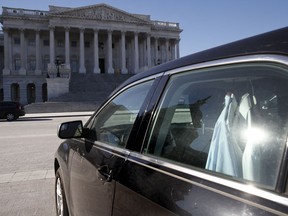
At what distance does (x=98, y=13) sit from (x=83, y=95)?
22933 mm

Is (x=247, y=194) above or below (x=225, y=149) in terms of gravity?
below

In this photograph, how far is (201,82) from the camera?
2033mm

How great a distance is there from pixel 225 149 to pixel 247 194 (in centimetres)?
40

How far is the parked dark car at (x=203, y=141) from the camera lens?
1.41 m

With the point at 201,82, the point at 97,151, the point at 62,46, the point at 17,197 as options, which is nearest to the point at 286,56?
the point at 201,82

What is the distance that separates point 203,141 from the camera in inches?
76.4

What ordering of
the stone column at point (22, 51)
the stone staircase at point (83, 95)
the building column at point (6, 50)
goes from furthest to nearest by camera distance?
1. the stone column at point (22, 51)
2. the building column at point (6, 50)
3. the stone staircase at point (83, 95)

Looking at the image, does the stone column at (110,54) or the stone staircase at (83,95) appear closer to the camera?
the stone staircase at (83,95)

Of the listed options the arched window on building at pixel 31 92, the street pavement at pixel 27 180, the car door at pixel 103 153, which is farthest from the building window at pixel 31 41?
the car door at pixel 103 153

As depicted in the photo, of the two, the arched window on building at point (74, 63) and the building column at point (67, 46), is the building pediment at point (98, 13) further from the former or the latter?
the arched window on building at point (74, 63)

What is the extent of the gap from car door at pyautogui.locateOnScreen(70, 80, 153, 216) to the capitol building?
58.3 metres

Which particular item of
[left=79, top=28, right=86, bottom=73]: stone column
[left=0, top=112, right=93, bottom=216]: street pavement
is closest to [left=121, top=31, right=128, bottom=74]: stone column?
[left=79, top=28, right=86, bottom=73]: stone column

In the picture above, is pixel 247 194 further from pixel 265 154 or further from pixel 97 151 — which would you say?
pixel 97 151

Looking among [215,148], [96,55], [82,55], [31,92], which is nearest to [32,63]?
[31,92]
